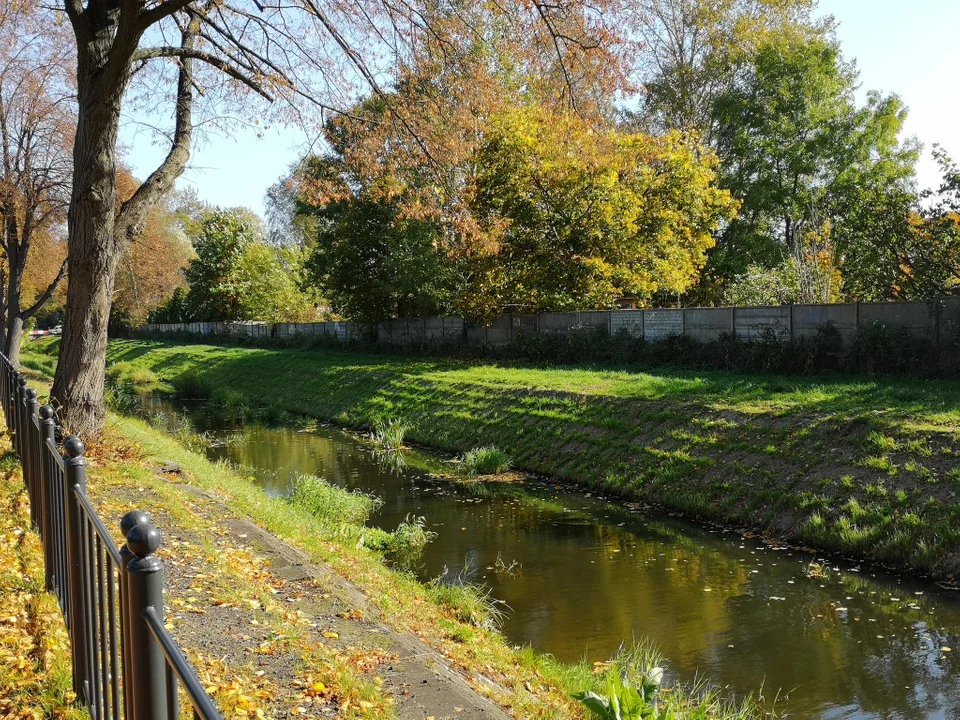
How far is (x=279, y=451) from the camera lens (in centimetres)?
1934

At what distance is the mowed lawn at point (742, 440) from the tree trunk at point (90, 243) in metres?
8.05

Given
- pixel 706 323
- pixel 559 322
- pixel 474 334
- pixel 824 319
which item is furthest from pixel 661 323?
pixel 474 334

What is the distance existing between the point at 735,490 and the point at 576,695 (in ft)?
24.2

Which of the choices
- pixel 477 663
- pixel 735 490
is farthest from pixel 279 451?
pixel 477 663

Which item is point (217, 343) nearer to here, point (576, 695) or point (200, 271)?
point (200, 271)

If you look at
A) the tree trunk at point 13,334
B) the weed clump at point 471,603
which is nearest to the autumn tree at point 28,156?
the tree trunk at point 13,334

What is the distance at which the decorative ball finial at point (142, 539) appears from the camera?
2.39m

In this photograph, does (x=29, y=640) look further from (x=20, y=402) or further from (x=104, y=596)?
(x=20, y=402)

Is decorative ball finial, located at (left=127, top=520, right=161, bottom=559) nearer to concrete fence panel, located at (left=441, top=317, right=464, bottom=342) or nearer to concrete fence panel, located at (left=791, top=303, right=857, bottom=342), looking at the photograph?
concrete fence panel, located at (left=791, top=303, right=857, bottom=342)

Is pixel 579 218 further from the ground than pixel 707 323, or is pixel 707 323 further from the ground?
pixel 579 218

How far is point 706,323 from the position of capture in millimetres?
20328

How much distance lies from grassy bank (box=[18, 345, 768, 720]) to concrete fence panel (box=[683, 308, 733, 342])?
11.6 metres

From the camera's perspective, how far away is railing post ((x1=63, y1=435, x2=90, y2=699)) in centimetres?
393

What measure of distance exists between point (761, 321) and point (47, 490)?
A: 53.0 ft
